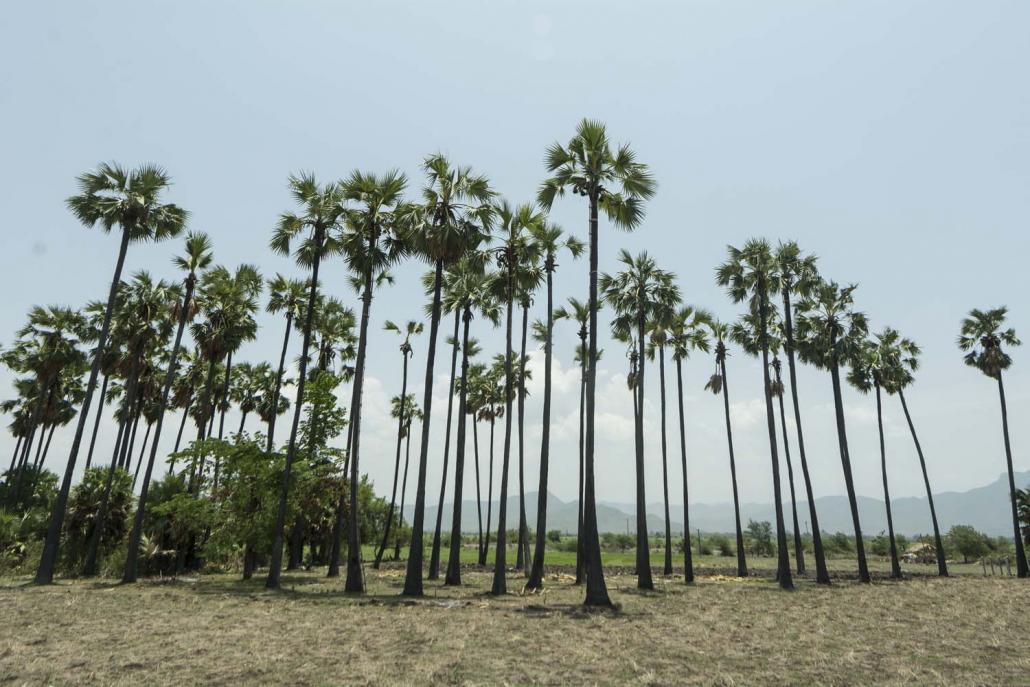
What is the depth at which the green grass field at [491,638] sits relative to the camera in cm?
982

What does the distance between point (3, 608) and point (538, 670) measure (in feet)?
55.1

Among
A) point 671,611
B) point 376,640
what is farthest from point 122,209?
point 671,611

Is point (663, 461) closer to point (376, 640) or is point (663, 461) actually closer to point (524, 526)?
point (524, 526)

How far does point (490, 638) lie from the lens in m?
13.2

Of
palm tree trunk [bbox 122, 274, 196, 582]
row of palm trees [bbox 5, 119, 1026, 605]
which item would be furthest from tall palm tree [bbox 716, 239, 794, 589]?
palm tree trunk [bbox 122, 274, 196, 582]

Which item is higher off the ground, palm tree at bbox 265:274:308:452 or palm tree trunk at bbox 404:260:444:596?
palm tree at bbox 265:274:308:452

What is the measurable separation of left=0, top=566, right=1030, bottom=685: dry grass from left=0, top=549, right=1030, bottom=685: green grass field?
0.17 feet

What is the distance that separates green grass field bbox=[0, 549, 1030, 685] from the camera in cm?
982

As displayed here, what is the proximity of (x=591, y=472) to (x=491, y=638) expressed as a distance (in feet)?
26.4

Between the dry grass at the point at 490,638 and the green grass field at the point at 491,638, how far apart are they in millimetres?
53

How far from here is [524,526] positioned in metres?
30.3

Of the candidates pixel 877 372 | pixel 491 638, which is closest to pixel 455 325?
pixel 491 638

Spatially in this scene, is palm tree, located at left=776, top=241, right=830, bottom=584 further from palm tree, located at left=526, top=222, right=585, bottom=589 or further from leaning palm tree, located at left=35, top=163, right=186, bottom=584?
leaning palm tree, located at left=35, top=163, right=186, bottom=584

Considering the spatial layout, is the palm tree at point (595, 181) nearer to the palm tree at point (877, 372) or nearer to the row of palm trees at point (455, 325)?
the row of palm trees at point (455, 325)
